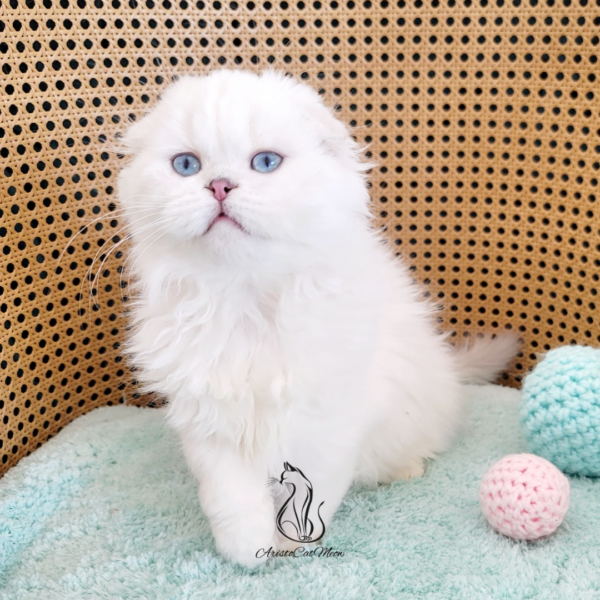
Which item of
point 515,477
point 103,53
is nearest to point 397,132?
point 103,53

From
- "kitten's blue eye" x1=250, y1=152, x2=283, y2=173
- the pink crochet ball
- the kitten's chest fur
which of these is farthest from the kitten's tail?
"kitten's blue eye" x1=250, y1=152, x2=283, y2=173

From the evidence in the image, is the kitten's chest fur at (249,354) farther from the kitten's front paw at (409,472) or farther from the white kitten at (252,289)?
the kitten's front paw at (409,472)

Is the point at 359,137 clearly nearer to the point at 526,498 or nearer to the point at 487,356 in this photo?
the point at 487,356

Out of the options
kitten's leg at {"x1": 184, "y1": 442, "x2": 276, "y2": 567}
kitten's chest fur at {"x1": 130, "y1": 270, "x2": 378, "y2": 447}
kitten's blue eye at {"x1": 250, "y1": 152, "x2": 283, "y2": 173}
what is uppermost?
kitten's blue eye at {"x1": 250, "y1": 152, "x2": 283, "y2": 173}

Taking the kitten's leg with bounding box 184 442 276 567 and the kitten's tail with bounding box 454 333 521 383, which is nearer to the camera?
the kitten's leg with bounding box 184 442 276 567

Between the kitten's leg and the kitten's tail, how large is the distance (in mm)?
696

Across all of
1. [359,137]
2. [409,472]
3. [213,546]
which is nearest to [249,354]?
[213,546]

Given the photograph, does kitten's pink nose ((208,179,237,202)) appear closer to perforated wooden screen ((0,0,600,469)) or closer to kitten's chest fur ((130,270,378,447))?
kitten's chest fur ((130,270,378,447))

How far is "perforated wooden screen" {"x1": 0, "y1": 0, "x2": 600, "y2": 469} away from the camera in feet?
4.22

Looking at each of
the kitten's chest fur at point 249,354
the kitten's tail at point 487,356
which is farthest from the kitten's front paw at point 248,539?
the kitten's tail at point 487,356

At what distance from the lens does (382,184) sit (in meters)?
1.57

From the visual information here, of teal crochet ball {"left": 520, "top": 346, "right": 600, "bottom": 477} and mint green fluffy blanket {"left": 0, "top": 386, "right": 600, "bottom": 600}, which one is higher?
teal crochet ball {"left": 520, "top": 346, "right": 600, "bottom": 477}

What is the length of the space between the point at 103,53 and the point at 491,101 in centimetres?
87

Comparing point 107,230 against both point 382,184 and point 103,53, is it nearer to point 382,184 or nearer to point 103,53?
point 103,53
